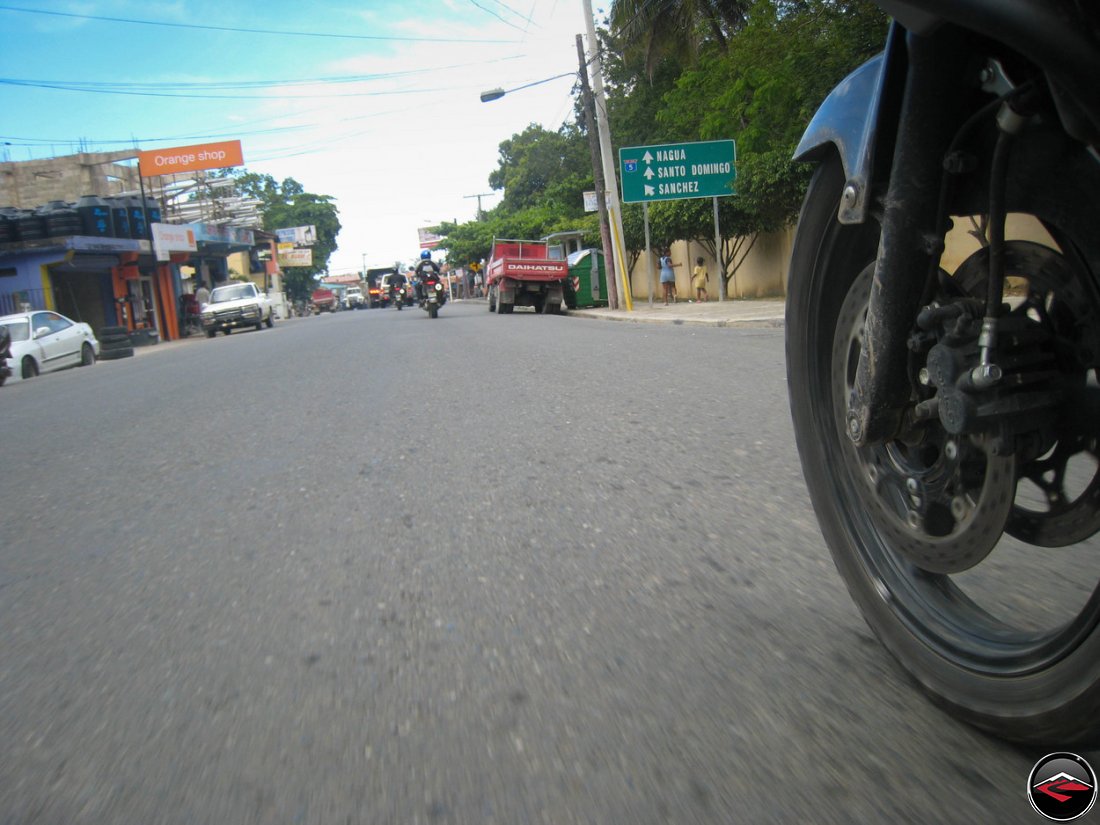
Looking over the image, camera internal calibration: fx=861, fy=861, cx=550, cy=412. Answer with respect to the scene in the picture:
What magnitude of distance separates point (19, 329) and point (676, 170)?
14.6 m

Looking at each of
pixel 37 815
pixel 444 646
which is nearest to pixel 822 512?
pixel 444 646

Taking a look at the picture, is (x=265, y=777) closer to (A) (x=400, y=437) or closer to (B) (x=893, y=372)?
(B) (x=893, y=372)

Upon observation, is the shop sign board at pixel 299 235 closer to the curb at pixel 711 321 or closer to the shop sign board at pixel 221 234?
the shop sign board at pixel 221 234

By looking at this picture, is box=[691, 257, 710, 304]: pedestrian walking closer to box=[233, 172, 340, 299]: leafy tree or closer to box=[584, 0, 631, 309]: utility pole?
box=[584, 0, 631, 309]: utility pole

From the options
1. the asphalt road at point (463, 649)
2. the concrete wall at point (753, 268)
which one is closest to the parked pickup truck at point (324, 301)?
the concrete wall at point (753, 268)

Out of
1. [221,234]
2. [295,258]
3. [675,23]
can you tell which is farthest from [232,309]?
[295,258]

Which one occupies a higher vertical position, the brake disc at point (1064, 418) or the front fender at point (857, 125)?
the front fender at point (857, 125)

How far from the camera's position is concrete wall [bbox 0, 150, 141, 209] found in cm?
4097

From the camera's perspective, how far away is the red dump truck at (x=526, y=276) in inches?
944

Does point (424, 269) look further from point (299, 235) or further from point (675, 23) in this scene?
point (299, 235)

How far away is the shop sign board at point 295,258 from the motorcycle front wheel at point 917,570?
259 ft

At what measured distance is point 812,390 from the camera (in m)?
2.08

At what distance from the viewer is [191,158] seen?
46.6 metres

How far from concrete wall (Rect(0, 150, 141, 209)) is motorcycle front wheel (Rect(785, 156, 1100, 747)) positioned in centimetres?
4659
